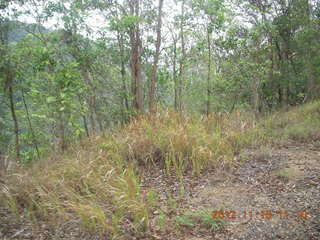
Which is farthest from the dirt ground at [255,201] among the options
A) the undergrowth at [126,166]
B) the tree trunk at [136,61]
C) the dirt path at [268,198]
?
the tree trunk at [136,61]

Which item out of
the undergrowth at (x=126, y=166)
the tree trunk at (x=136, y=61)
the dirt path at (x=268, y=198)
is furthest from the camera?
the tree trunk at (x=136, y=61)

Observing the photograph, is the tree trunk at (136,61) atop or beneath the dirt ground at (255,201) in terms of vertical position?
atop

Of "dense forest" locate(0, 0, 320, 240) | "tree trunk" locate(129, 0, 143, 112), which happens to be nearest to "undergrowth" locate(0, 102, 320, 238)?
"dense forest" locate(0, 0, 320, 240)

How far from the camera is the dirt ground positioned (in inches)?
97.2

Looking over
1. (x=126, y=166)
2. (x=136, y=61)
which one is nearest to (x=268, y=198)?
(x=126, y=166)

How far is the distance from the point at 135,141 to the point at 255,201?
6.97ft

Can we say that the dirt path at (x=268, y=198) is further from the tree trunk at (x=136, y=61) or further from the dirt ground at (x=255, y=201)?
the tree trunk at (x=136, y=61)

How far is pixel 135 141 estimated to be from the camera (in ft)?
14.0

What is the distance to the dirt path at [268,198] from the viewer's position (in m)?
2.46

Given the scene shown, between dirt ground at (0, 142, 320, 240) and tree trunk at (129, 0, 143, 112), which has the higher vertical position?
tree trunk at (129, 0, 143, 112)
